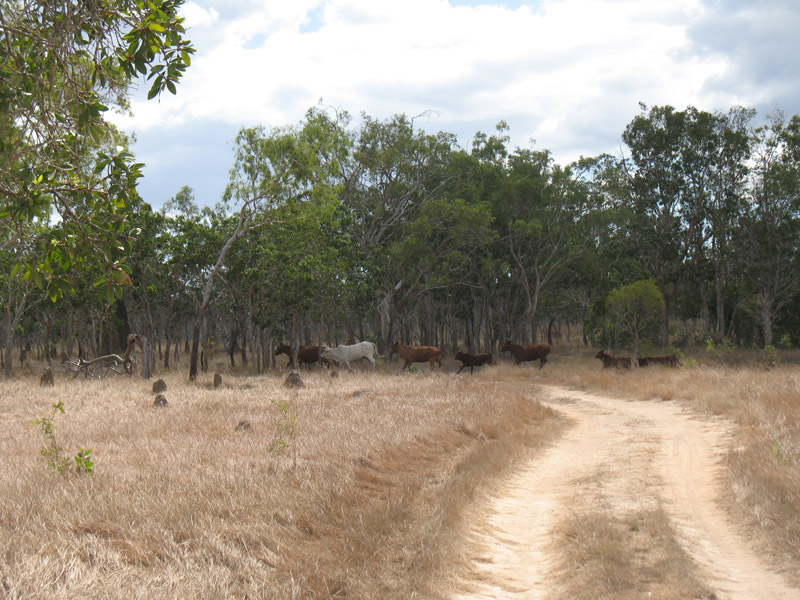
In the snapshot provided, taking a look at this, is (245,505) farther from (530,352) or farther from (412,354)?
(530,352)

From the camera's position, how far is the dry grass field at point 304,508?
5430 millimetres

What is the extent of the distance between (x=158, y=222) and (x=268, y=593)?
97.3 ft

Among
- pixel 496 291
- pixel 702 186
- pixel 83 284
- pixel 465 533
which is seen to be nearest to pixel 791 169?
pixel 702 186

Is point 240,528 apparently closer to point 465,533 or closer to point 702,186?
point 465,533

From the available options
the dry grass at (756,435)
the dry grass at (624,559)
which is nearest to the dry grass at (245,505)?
the dry grass at (624,559)

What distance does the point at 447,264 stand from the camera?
1654 inches

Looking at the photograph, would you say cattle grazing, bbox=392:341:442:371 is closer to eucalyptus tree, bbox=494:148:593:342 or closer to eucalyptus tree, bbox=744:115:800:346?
eucalyptus tree, bbox=494:148:593:342

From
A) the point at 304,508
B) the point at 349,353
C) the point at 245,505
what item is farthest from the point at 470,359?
the point at 245,505

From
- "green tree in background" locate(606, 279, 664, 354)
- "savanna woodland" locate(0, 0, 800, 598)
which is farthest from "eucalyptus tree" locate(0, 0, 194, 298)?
"green tree in background" locate(606, 279, 664, 354)

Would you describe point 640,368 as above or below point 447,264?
below

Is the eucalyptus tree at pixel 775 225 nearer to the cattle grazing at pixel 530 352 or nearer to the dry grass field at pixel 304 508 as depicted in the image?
the cattle grazing at pixel 530 352

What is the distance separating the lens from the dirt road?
19.8 feet

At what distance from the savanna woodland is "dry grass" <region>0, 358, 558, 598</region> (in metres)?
0.03

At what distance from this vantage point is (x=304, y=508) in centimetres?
688
